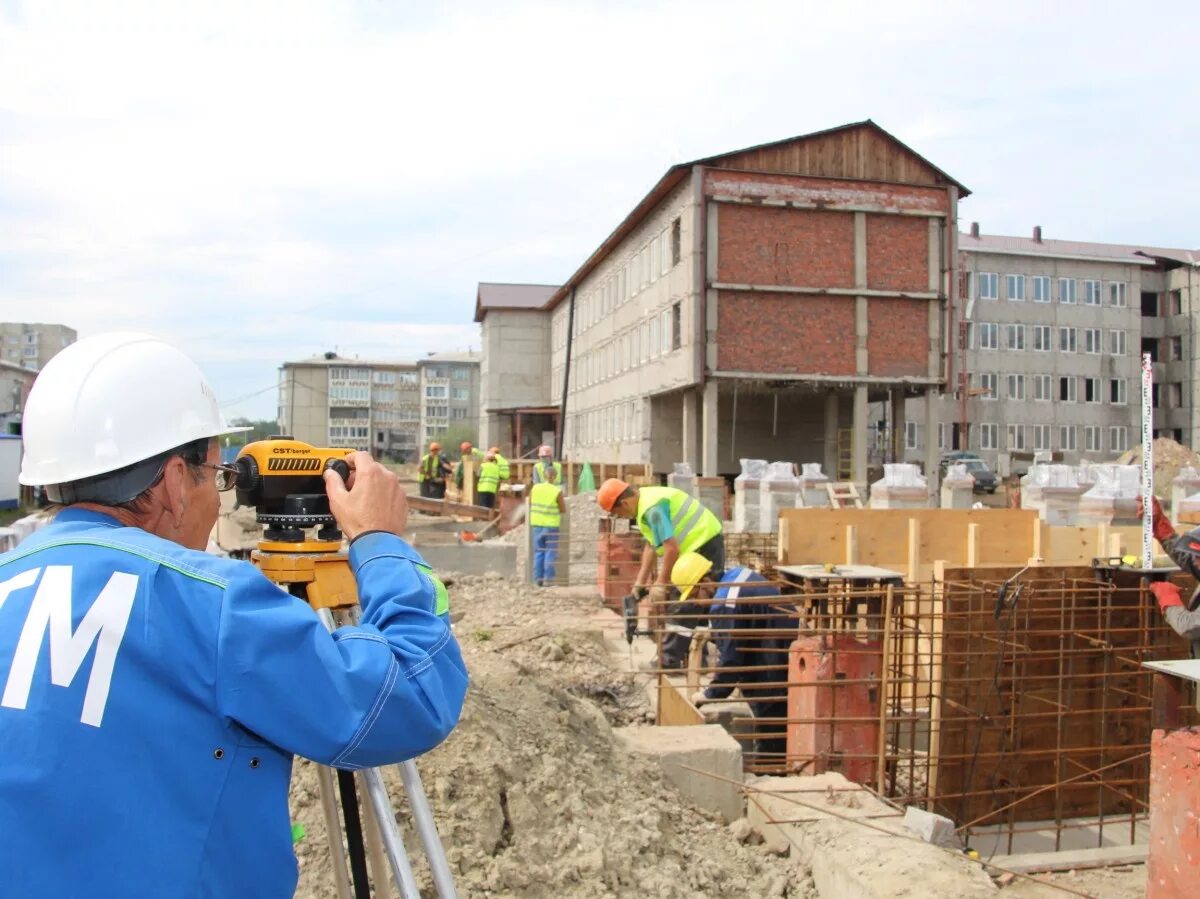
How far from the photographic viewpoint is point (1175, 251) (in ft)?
188

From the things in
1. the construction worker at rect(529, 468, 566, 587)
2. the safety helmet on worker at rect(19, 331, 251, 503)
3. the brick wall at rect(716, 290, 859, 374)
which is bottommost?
the construction worker at rect(529, 468, 566, 587)

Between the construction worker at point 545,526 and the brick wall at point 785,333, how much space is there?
49.2ft

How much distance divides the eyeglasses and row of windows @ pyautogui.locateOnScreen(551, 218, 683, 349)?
89.5 ft

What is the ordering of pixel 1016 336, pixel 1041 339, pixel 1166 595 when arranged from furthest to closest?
pixel 1041 339 → pixel 1016 336 → pixel 1166 595

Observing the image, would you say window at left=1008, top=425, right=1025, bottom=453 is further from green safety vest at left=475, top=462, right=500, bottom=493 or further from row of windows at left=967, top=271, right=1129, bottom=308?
green safety vest at left=475, top=462, right=500, bottom=493

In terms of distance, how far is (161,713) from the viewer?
4.58 feet

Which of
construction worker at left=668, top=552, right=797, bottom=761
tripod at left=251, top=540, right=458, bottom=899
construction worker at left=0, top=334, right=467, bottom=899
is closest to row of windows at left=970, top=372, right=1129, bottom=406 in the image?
construction worker at left=668, top=552, right=797, bottom=761

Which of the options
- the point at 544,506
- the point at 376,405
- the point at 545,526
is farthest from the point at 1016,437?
the point at 376,405

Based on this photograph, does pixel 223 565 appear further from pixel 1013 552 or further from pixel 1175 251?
pixel 1175 251

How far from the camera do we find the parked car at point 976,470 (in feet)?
133

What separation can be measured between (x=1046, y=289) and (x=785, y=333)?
32.2 meters

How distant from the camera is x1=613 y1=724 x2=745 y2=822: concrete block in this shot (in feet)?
16.8

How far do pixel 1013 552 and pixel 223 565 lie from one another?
428 inches

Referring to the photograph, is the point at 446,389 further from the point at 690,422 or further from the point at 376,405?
the point at 690,422
